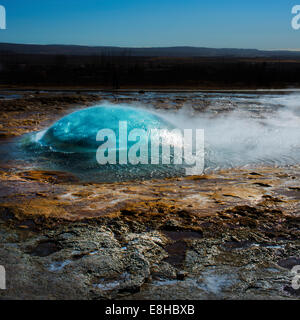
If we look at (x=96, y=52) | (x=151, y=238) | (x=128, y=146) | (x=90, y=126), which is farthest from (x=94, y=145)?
(x=96, y=52)

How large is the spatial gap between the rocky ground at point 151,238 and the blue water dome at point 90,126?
125cm

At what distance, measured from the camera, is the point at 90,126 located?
510 cm

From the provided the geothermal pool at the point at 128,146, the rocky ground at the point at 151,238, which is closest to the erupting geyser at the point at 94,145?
the geothermal pool at the point at 128,146

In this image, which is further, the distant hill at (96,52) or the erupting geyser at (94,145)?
the distant hill at (96,52)

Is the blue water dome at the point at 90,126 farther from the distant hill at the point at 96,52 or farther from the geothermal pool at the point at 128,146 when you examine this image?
the distant hill at the point at 96,52

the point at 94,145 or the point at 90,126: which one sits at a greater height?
the point at 90,126

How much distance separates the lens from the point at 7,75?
70.3 ft

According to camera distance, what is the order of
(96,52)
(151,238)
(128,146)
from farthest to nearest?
(96,52) < (128,146) < (151,238)

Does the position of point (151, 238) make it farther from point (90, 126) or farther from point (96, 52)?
point (96, 52)

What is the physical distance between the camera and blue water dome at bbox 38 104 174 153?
496 centimetres

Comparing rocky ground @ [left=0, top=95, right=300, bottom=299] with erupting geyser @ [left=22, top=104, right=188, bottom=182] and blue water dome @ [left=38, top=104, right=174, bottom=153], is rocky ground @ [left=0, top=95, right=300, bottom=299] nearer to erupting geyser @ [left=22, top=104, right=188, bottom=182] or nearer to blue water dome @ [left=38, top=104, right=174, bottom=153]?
erupting geyser @ [left=22, top=104, right=188, bottom=182]

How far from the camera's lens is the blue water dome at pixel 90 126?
4961 millimetres

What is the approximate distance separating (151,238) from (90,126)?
9.96 feet

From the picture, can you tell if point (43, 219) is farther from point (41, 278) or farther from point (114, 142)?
point (114, 142)
